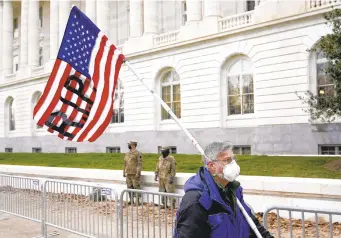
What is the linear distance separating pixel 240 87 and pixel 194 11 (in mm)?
6021

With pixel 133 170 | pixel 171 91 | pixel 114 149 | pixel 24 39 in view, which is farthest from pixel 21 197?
pixel 24 39

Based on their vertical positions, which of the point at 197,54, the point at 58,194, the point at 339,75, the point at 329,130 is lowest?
the point at 58,194

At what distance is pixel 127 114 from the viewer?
27594mm

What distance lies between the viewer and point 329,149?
717 inches

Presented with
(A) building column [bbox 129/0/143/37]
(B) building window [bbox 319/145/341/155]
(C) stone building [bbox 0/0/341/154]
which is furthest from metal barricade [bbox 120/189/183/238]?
(A) building column [bbox 129/0/143/37]

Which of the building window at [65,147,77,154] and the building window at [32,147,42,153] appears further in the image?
the building window at [32,147,42,153]

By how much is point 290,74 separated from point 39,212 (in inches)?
583

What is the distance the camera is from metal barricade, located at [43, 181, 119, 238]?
6.60 metres

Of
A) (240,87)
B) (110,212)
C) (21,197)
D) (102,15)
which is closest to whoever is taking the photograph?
(110,212)

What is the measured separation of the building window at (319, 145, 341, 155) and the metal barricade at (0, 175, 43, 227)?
1422 centimetres

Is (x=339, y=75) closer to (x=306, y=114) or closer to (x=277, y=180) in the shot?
(x=277, y=180)

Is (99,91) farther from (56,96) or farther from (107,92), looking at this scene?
(56,96)

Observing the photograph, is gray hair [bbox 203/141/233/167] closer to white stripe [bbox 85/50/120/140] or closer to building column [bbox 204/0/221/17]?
white stripe [bbox 85/50/120/140]

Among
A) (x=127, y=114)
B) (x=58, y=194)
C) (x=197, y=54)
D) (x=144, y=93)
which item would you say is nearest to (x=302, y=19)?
(x=197, y=54)
